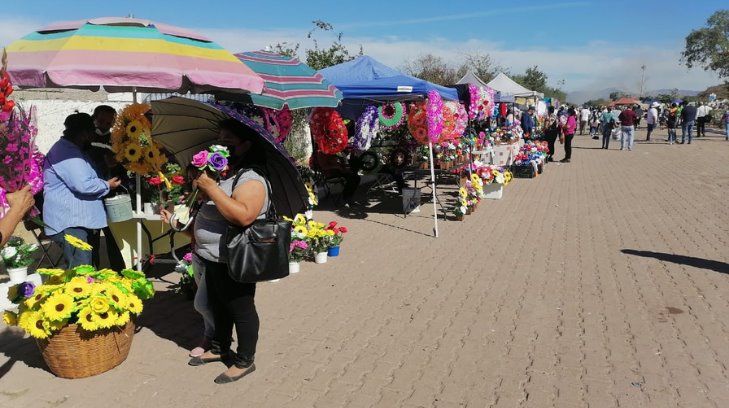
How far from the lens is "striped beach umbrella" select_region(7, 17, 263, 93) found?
352cm

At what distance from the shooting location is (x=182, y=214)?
3650 millimetres

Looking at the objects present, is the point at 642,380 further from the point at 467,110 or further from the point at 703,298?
the point at 467,110

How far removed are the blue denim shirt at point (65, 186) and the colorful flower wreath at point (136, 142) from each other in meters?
0.46

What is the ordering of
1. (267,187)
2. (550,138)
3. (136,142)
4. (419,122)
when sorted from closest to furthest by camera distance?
(267,187)
(136,142)
(419,122)
(550,138)

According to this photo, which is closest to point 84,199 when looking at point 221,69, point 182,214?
point 182,214

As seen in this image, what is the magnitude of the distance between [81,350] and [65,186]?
1.43 meters

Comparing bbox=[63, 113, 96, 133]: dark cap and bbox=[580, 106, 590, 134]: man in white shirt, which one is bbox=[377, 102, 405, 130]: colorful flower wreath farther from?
bbox=[580, 106, 590, 134]: man in white shirt

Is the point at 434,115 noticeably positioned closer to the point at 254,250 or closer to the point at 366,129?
the point at 366,129

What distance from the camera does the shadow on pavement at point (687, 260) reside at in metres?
6.07

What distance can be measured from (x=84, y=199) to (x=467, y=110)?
7951 mm

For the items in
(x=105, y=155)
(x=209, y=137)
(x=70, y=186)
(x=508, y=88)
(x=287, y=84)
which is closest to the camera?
(x=209, y=137)

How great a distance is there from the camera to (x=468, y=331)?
4449mm

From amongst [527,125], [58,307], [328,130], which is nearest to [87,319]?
[58,307]

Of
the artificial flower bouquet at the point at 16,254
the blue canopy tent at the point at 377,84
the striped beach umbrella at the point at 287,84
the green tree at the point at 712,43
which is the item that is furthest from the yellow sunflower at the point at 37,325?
the green tree at the point at 712,43
